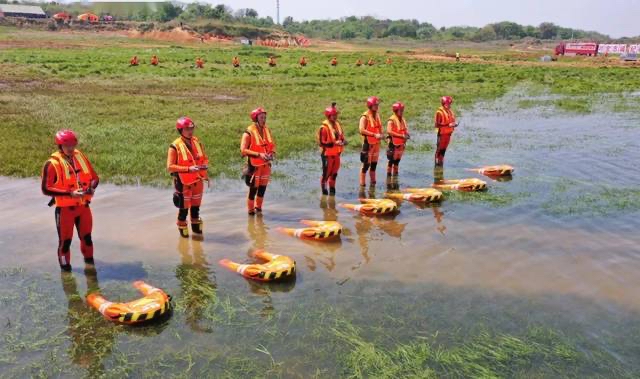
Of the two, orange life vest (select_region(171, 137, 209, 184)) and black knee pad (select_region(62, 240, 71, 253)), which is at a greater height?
orange life vest (select_region(171, 137, 209, 184))

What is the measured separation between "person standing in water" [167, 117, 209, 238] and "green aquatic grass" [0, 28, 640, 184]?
4.77 meters

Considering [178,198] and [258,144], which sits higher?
[258,144]

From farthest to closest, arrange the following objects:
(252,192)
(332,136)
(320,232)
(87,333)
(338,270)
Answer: (332,136) → (252,192) → (320,232) → (338,270) → (87,333)

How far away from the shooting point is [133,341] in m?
7.04

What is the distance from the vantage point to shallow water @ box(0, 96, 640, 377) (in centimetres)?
690

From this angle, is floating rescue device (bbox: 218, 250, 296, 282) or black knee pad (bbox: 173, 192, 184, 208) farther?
black knee pad (bbox: 173, 192, 184, 208)

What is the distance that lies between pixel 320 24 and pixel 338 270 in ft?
606

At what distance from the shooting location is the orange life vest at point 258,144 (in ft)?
36.6

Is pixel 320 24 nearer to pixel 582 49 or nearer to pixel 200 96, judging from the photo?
pixel 582 49

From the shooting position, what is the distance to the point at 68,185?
818 centimetres

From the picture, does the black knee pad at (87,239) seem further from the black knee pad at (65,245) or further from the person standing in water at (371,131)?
the person standing in water at (371,131)

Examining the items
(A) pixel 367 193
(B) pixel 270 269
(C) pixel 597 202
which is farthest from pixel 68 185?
(C) pixel 597 202

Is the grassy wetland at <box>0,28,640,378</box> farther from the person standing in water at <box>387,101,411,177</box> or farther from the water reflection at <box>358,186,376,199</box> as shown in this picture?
the person standing in water at <box>387,101,411,177</box>

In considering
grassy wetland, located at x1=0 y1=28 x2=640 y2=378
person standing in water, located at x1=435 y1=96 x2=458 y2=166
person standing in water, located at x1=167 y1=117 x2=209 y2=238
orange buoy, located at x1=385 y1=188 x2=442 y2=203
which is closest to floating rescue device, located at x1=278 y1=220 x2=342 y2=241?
grassy wetland, located at x1=0 y1=28 x2=640 y2=378
